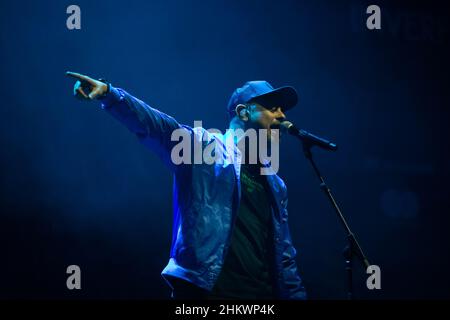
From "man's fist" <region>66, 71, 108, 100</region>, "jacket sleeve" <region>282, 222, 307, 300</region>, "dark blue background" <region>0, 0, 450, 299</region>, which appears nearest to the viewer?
"man's fist" <region>66, 71, 108, 100</region>

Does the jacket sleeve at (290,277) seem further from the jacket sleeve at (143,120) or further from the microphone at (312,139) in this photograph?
the jacket sleeve at (143,120)

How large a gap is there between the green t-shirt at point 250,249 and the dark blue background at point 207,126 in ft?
5.07

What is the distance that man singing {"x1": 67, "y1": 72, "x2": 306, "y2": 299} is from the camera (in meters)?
2.34

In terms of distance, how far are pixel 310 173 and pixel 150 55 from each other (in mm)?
1808

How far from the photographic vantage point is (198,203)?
98.7 inches

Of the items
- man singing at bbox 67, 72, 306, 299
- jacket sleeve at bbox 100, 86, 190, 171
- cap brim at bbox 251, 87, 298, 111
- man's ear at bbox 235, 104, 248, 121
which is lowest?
man singing at bbox 67, 72, 306, 299

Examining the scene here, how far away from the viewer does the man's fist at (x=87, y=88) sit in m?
2.07

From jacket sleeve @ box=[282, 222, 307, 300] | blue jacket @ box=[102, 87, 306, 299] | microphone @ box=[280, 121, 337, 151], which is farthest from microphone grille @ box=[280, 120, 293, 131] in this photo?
jacket sleeve @ box=[282, 222, 307, 300]

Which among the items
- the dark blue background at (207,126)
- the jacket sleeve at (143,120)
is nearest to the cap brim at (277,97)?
the jacket sleeve at (143,120)

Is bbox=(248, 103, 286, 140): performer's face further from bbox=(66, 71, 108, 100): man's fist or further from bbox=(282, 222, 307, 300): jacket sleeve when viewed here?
bbox=(66, 71, 108, 100): man's fist

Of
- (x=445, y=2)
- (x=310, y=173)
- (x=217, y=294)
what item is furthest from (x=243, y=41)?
(x=217, y=294)

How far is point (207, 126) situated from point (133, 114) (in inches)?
82.6

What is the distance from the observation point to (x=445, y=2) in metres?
5.06

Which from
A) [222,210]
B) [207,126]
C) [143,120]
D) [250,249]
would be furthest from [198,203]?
[207,126]
